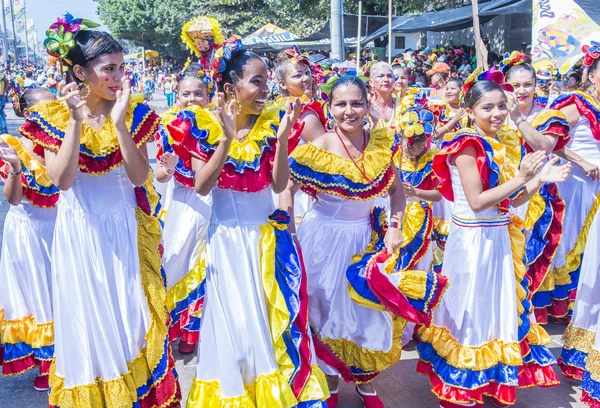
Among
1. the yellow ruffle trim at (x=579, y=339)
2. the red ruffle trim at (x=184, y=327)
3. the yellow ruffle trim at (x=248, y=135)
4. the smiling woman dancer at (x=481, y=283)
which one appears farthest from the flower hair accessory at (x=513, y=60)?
the red ruffle trim at (x=184, y=327)

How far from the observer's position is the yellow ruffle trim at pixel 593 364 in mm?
3754

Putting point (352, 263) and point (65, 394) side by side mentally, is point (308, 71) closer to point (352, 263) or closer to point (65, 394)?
point (352, 263)

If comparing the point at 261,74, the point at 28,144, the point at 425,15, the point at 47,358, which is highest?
the point at 425,15

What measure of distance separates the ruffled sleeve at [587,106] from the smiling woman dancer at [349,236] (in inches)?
69.7

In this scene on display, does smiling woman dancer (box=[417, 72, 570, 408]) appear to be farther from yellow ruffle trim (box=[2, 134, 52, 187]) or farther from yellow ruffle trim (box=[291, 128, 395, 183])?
yellow ruffle trim (box=[2, 134, 52, 187])

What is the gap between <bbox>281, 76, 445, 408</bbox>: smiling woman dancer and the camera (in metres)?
3.74

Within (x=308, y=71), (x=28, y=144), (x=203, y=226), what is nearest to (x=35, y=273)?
(x=28, y=144)

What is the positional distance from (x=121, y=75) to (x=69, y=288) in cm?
118

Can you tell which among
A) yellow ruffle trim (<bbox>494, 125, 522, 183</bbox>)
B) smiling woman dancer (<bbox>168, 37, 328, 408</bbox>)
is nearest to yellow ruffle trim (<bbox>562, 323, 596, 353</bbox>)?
yellow ruffle trim (<bbox>494, 125, 522, 183</bbox>)

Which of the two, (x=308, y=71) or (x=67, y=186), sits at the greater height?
(x=308, y=71)

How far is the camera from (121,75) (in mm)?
3359

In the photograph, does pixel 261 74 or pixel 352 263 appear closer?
pixel 261 74

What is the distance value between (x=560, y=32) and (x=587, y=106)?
6.05 meters

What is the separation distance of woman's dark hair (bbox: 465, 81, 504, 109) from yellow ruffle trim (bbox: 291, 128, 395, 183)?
0.62 meters
